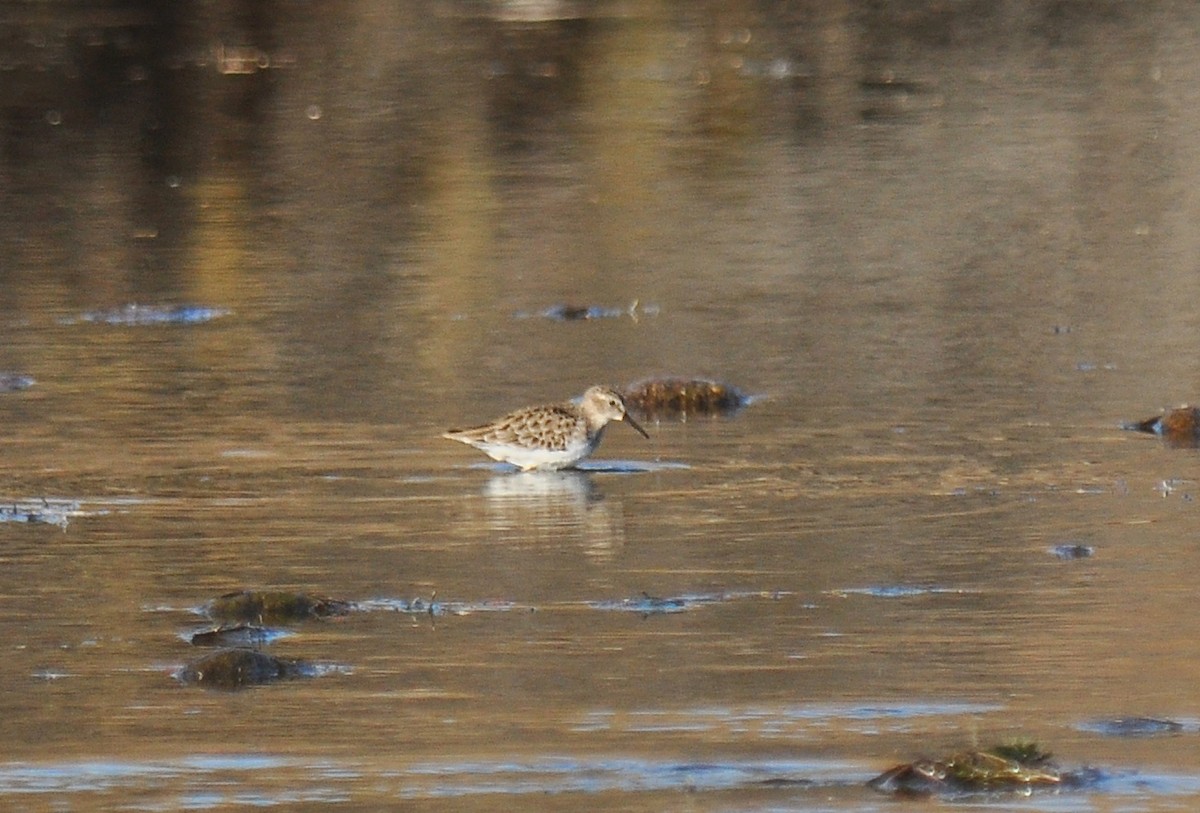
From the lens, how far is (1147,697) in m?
6.86

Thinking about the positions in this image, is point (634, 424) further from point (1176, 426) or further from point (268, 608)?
point (268, 608)

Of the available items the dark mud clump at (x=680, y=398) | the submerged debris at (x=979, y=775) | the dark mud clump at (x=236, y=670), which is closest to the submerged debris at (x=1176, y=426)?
the dark mud clump at (x=680, y=398)

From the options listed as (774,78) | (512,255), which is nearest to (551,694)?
(512,255)

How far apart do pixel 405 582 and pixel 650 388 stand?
3590mm

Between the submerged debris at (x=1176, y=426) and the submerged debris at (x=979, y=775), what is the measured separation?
4.70 meters

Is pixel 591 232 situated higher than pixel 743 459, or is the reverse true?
pixel 591 232

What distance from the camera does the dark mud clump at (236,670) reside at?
733cm

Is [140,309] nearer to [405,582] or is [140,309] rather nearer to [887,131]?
[405,582]

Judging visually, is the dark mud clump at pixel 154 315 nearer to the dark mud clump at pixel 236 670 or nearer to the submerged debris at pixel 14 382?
the submerged debris at pixel 14 382

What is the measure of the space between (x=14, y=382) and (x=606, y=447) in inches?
111

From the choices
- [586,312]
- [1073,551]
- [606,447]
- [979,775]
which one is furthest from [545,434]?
[979,775]

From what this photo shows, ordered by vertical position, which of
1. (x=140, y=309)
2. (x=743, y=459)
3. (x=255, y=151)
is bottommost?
(x=743, y=459)

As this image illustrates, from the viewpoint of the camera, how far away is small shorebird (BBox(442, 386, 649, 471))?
1095cm

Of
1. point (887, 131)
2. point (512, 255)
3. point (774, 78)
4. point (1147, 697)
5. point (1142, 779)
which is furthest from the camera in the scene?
point (774, 78)
